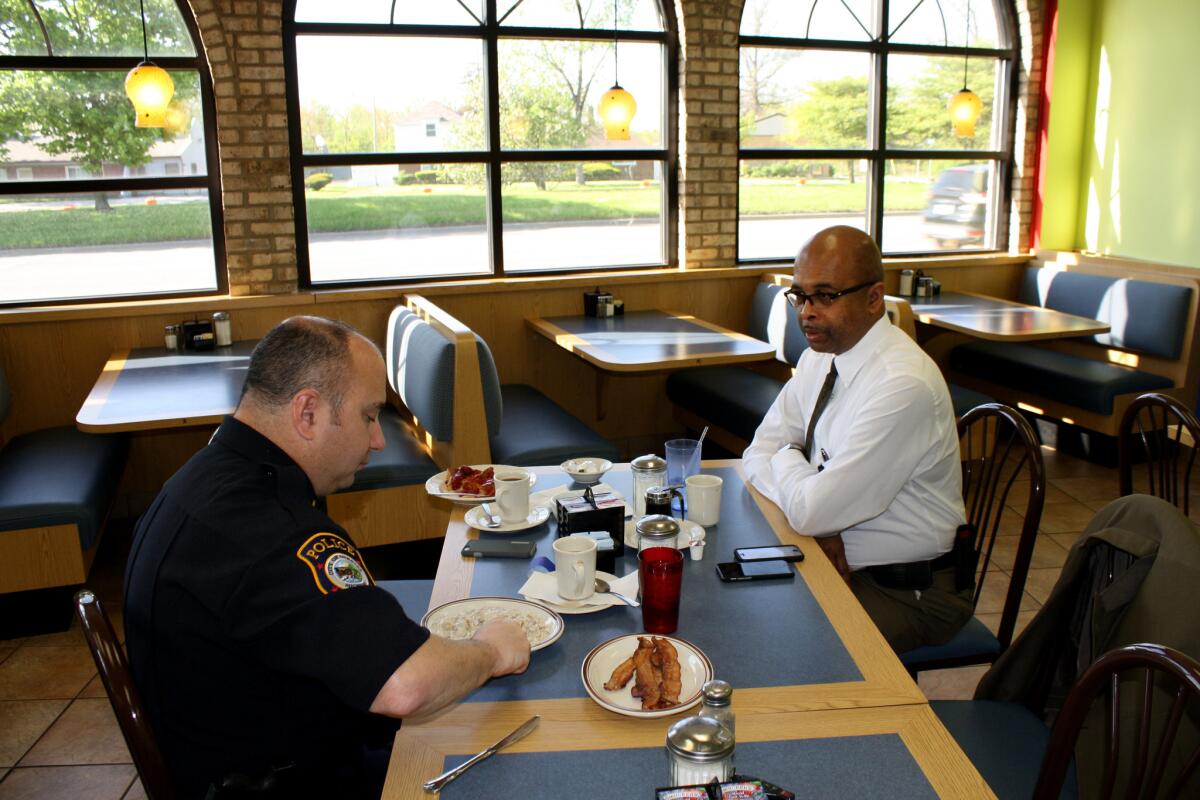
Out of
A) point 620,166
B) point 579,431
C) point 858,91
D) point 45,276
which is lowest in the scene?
point 579,431

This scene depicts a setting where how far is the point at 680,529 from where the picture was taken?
6.93 feet

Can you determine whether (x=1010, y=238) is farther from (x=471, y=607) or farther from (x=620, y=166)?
(x=471, y=607)

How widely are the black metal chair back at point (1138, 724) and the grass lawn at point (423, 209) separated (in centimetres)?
451

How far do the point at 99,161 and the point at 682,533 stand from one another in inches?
158

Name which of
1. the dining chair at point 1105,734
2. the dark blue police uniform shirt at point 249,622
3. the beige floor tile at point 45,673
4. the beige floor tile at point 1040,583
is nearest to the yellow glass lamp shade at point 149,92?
the beige floor tile at point 45,673

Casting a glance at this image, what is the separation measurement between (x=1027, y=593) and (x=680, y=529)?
2317 mm

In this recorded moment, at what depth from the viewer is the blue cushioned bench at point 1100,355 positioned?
204 inches

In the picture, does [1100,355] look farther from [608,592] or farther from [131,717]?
[131,717]

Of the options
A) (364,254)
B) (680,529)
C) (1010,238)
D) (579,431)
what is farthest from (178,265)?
(1010,238)

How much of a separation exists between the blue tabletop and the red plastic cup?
0.03m

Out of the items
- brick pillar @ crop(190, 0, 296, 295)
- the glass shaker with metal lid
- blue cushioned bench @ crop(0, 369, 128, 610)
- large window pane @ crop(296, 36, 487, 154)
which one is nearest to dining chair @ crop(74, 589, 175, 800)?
the glass shaker with metal lid

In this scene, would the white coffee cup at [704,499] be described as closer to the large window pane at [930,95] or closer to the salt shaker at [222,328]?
the salt shaker at [222,328]

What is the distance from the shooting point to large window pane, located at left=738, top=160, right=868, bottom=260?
6.04 meters

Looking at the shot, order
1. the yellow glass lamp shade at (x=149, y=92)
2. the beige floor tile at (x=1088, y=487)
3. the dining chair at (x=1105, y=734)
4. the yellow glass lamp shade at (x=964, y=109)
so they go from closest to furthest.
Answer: the dining chair at (x=1105, y=734) → the yellow glass lamp shade at (x=149, y=92) → the beige floor tile at (x=1088, y=487) → the yellow glass lamp shade at (x=964, y=109)
